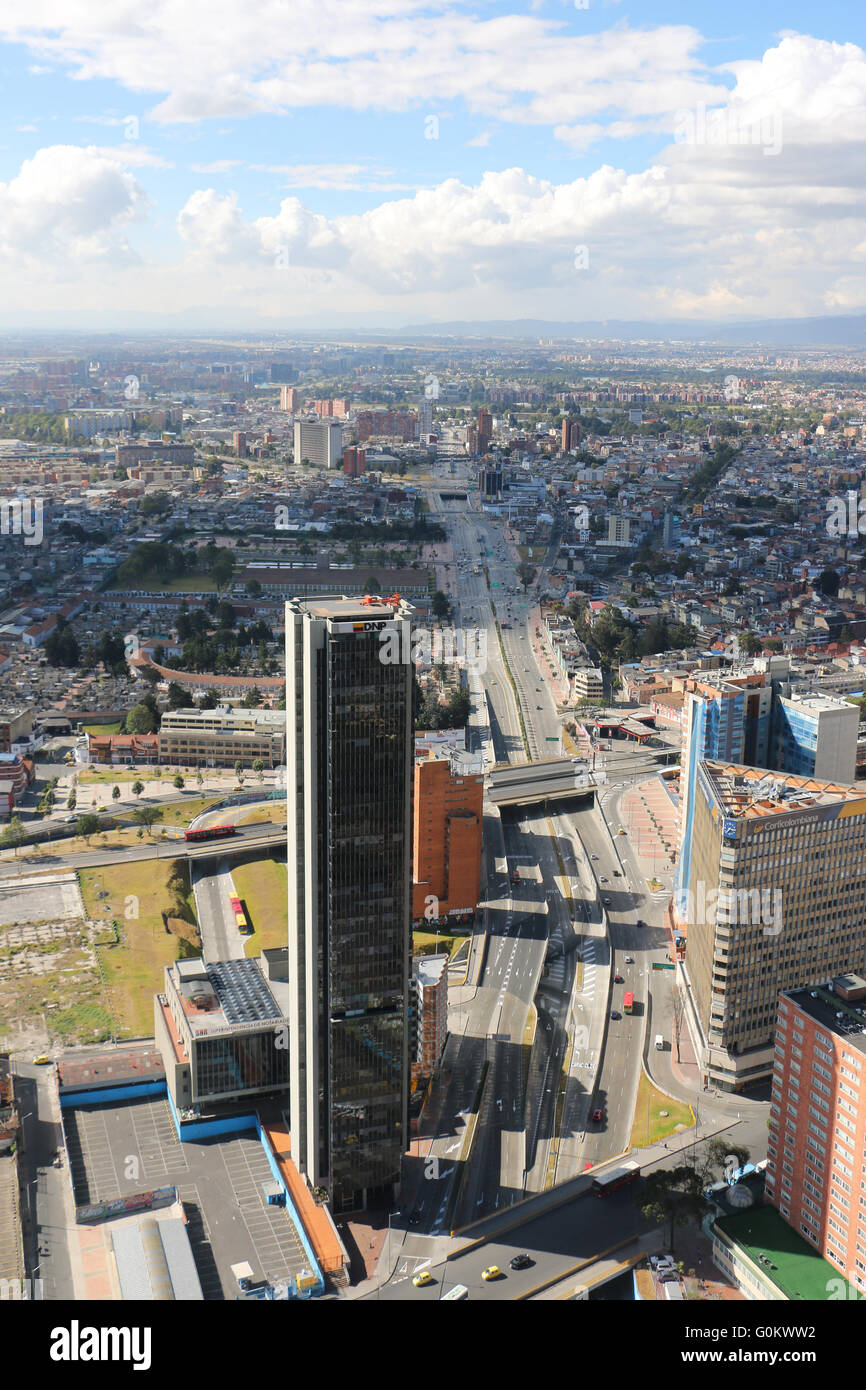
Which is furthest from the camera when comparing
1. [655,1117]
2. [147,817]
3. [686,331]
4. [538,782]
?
[686,331]

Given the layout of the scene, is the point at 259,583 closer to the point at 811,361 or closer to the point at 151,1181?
the point at 151,1181

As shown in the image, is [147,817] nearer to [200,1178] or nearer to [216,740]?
[216,740]

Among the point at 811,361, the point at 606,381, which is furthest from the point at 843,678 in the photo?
the point at 811,361

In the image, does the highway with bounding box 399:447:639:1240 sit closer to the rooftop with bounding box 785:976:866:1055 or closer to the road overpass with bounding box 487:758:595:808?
the road overpass with bounding box 487:758:595:808

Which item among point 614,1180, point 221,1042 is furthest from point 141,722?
point 614,1180
